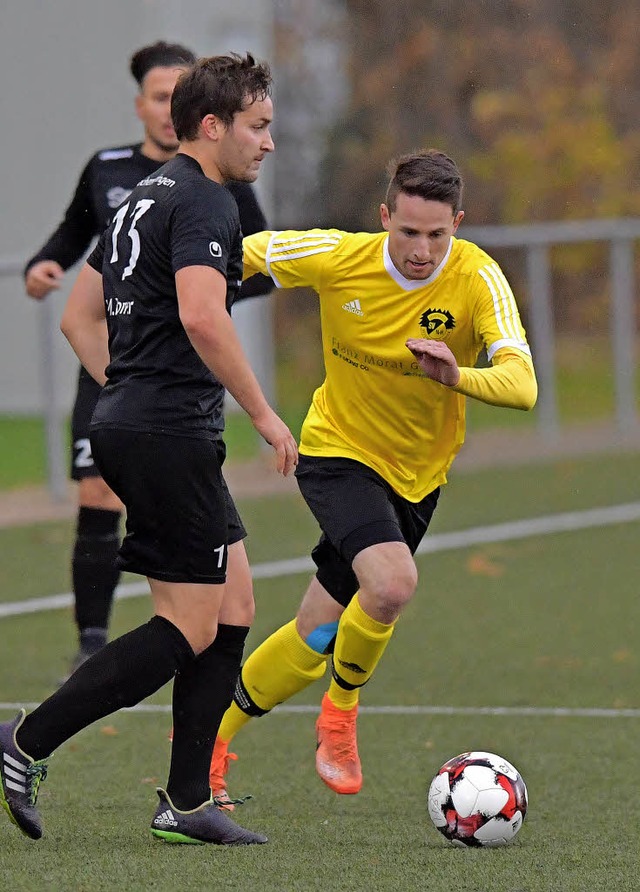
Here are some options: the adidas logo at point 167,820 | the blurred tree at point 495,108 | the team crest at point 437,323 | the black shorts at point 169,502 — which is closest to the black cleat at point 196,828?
the adidas logo at point 167,820

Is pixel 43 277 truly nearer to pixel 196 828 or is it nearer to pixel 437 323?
pixel 437 323

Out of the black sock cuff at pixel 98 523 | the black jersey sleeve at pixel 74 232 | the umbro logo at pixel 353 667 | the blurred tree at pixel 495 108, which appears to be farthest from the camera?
the blurred tree at pixel 495 108

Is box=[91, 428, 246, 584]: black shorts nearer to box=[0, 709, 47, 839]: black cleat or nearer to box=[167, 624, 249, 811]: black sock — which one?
box=[167, 624, 249, 811]: black sock

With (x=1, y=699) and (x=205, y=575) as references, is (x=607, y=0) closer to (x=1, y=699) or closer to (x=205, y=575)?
(x=1, y=699)

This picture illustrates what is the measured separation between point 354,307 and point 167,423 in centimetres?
121

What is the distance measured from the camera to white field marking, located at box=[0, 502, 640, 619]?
866cm

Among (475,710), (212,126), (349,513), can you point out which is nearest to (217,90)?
(212,126)

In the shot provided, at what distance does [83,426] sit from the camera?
6.64 metres

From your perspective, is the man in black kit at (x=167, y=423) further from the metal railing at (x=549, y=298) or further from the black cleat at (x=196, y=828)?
the metal railing at (x=549, y=298)

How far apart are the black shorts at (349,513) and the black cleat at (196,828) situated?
0.93 meters

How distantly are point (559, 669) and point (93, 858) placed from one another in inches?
126

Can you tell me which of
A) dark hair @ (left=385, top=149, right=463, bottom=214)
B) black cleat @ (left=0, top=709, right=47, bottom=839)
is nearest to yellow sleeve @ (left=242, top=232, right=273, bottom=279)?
dark hair @ (left=385, top=149, right=463, bottom=214)

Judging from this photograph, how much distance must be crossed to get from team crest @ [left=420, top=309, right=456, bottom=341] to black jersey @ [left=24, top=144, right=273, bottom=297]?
1.58m

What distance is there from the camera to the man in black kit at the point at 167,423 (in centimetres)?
427
